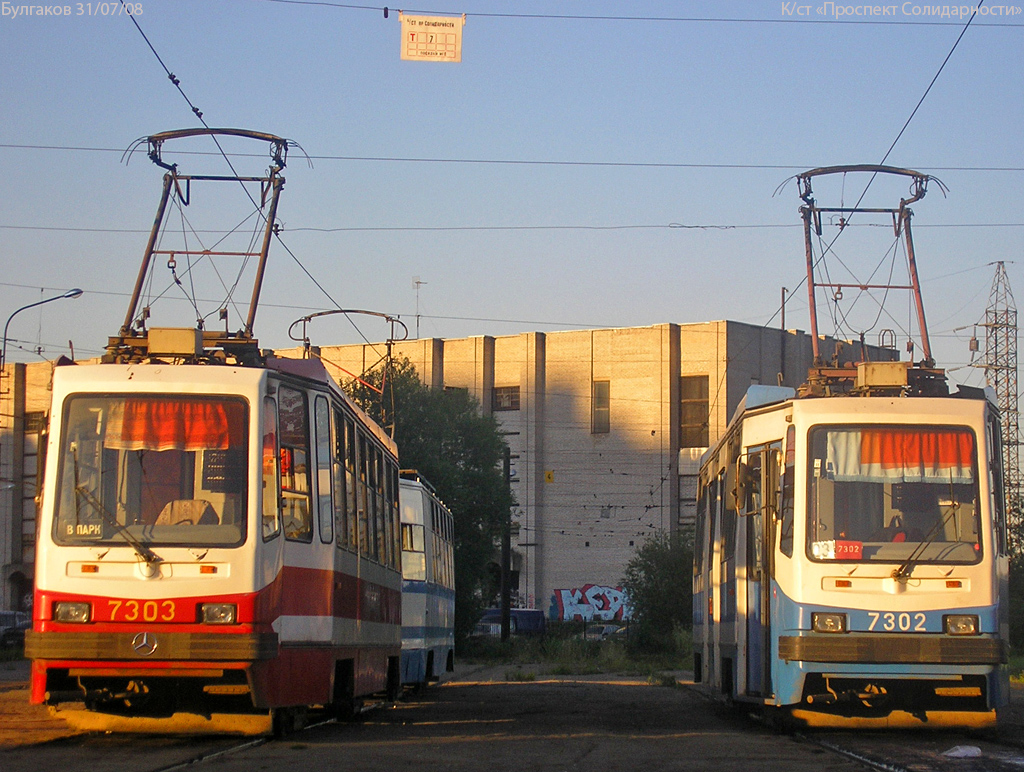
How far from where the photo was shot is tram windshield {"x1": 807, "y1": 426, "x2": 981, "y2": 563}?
463 inches

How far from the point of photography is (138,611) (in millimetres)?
10320

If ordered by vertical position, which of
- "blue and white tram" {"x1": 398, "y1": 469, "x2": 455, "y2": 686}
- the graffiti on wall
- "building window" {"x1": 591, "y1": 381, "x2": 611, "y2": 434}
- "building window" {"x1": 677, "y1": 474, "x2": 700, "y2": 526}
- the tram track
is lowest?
the graffiti on wall

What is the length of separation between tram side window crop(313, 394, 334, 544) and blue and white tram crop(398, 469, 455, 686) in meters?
6.15

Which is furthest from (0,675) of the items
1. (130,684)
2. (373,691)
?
(130,684)

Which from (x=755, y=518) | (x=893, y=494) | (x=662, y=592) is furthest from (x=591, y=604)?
(x=893, y=494)

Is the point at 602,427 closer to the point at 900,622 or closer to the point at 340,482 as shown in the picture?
the point at 340,482

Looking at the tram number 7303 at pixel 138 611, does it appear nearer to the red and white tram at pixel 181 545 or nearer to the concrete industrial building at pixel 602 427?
the red and white tram at pixel 181 545

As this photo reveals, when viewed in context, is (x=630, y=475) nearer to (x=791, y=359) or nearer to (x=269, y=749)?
(x=791, y=359)

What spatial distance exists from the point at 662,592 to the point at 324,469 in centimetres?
3746

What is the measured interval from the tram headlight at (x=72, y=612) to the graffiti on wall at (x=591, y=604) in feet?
180

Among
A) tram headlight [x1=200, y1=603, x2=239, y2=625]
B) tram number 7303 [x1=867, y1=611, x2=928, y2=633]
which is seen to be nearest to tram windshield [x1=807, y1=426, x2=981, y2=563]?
tram number 7303 [x1=867, y1=611, x2=928, y2=633]

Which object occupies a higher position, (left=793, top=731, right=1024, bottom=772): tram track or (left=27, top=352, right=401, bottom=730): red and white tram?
(left=27, top=352, right=401, bottom=730): red and white tram

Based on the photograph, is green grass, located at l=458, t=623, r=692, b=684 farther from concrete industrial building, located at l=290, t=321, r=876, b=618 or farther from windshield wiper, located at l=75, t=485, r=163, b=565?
windshield wiper, located at l=75, t=485, r=163, b=565

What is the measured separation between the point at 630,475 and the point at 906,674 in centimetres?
5226
